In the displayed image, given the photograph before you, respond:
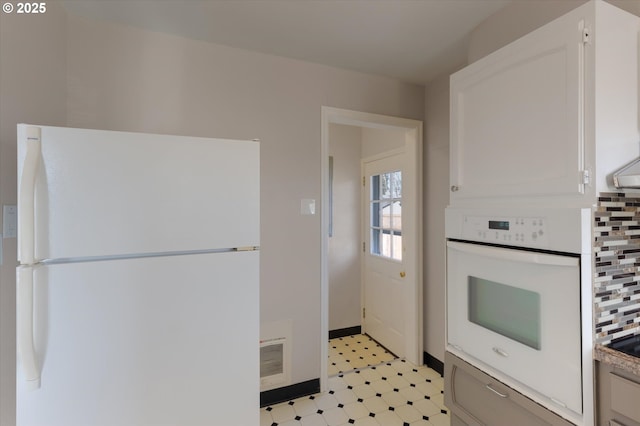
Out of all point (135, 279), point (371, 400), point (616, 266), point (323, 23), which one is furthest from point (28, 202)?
point (371, 400)

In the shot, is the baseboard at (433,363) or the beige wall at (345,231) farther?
the beige wall at (345,231)

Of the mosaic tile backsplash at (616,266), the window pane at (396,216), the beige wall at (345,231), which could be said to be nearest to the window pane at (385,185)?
the window pane at (396,216)

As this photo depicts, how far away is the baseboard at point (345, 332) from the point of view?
3303mm

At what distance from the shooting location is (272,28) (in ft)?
6.03

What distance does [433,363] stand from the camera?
2.58m

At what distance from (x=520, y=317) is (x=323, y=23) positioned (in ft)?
5.93

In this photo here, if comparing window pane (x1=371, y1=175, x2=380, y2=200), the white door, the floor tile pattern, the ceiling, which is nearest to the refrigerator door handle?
the ceiling

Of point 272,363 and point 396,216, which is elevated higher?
point 396,216

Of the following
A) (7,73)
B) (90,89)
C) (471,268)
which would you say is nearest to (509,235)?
(471,268)

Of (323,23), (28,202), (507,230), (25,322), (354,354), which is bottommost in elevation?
(354,354)

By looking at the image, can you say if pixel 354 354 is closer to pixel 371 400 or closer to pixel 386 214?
pixel 371 400

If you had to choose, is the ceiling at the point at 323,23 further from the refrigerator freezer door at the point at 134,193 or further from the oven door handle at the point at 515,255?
the oven door handle at the point at 515,255

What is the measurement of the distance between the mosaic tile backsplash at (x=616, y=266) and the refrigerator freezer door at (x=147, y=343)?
1.24 meters

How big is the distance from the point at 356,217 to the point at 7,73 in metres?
2.85
